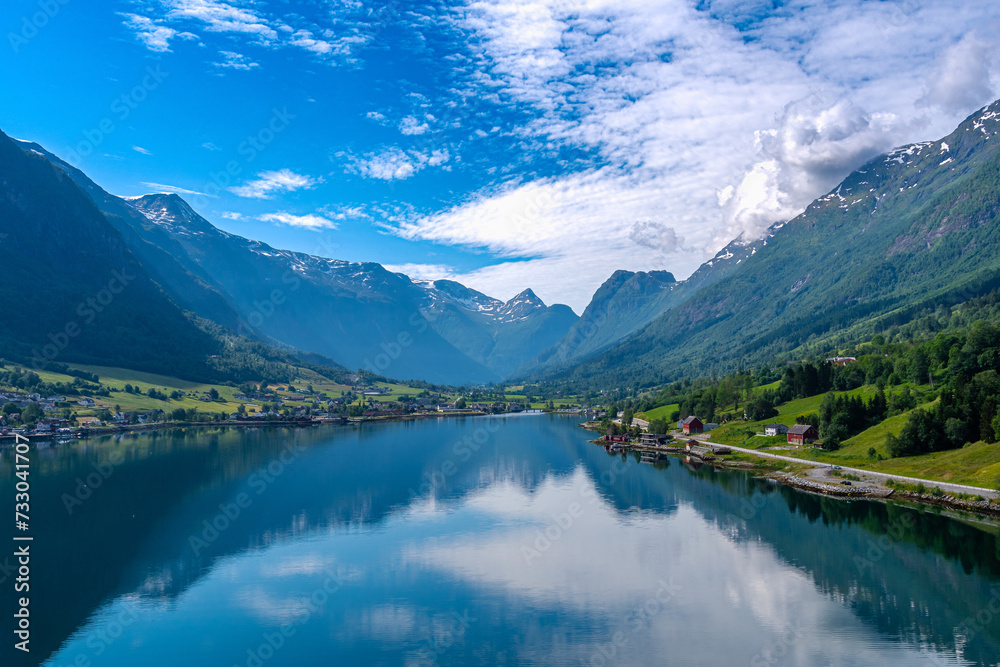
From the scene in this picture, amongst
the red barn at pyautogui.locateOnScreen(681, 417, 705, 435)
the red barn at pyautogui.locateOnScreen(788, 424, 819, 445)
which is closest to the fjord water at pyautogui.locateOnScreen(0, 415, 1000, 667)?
the red barn at pyautogui.locateOnScreen(788, 424, 819, 445)

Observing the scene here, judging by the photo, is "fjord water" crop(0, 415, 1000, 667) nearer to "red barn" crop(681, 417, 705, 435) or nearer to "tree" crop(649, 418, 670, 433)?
"red barn" crop(681, 417, 705, 435)

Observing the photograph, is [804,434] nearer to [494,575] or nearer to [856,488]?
[856,488]

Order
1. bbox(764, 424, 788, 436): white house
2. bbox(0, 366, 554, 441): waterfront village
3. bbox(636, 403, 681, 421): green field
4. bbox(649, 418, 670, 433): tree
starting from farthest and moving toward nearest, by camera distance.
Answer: bbox(636, 403, 681, 421): green field → bbox(0, 366, 554, 441): waterfront village → bbox(649, 418, 670, 433): tree → bbox(764, 424, 788, 436): white house

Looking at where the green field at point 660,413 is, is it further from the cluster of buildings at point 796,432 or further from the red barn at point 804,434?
the red barn at point 804,434

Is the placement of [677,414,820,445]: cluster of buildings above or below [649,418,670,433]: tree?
above

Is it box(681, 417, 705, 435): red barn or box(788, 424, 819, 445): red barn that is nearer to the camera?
box(788, 424, 819, 445): red barn

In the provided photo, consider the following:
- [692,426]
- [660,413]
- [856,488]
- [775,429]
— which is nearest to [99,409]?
[660,413]
